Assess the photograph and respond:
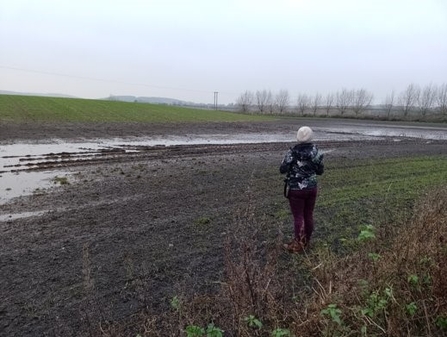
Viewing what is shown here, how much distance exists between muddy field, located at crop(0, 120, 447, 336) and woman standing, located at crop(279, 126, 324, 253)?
0.39 meters

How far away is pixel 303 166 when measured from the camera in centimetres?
554

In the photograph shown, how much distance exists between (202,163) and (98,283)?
32.4 ft

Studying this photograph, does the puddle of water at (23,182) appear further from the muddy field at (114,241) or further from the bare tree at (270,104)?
the bare tree at (270,104)

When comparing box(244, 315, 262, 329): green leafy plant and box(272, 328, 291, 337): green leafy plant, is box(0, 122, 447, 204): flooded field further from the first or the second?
box(272, 328, 291, 337): green leafy plant

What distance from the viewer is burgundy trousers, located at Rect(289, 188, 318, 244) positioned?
5652 mm

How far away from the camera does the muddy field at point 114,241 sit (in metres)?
4.29

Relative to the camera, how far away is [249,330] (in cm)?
360

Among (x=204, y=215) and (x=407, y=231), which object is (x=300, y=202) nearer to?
(x=407, y=231)

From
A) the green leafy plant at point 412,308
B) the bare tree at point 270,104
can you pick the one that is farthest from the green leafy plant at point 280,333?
the bare tree at point 270,104

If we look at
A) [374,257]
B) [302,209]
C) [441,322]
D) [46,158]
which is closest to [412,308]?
[441,322]

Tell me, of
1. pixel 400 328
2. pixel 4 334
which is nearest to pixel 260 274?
pixel 400 328

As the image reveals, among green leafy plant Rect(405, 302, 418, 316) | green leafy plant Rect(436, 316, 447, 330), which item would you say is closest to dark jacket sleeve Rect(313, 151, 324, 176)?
green leafy plant Rect(405, 302, 418, 316)

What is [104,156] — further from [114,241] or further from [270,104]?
[270,104]

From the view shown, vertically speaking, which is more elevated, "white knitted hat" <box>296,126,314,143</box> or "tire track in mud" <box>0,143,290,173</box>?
"white knitted hat" <box>296,126,314,143</box>
